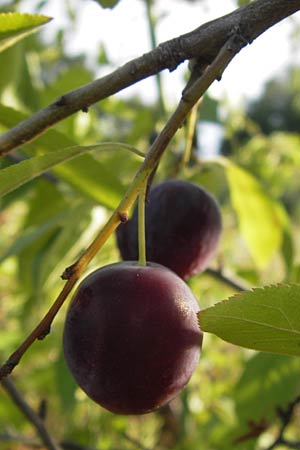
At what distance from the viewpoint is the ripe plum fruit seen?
0.93 m

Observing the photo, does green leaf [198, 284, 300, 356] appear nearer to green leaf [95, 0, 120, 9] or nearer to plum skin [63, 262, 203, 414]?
plum skin [63, 262, 203, 414]

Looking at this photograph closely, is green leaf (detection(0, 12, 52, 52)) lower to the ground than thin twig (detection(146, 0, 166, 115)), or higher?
higher

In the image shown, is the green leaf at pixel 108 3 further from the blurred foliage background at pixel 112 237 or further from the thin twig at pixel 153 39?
the thin twig at pixel 153 39

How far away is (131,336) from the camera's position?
65 cm

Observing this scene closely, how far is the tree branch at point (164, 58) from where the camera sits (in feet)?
2.19

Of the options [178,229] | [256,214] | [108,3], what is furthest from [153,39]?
[178,229]

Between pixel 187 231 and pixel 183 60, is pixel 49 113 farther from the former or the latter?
pixel 187 231

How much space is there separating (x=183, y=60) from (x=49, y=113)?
0.15 meters

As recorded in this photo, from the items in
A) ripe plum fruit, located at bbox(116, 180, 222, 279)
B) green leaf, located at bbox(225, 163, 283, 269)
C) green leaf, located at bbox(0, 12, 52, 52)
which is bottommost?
green leaf, located at bbox(225, 163, 283, 269)

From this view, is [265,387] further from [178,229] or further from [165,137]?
[165,137]

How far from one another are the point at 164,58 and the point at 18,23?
24 centimetres

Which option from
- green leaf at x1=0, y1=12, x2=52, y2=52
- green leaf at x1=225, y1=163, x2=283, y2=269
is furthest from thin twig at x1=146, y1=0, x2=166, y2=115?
green leaf at x1=0, y1=12, x2=52, y2=52

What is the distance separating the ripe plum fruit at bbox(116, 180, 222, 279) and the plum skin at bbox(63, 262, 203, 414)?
Answer: 22 cm

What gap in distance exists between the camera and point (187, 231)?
973mm
